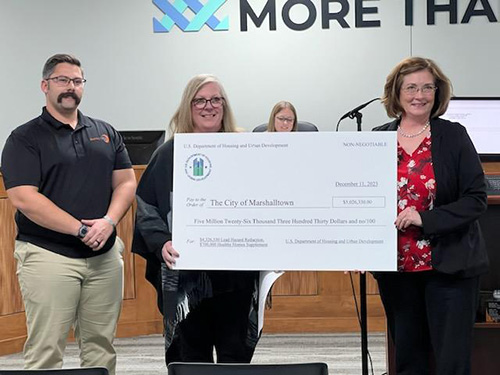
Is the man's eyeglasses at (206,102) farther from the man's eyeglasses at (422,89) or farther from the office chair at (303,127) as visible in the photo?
the office chair at (303,127)

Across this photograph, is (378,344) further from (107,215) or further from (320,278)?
(107,215)

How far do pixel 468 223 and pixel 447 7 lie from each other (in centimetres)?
471

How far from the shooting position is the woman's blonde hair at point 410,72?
2910mm

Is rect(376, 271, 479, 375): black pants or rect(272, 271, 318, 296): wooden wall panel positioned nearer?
rect(376, 271, 479, 375): black pants

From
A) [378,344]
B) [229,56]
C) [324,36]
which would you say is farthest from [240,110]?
[378,344]

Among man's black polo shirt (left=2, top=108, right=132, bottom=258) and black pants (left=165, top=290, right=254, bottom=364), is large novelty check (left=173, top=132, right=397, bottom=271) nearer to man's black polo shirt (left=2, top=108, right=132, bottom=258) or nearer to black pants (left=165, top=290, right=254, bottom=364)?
black pants (left=165, top=290, right=254, bottom=364)

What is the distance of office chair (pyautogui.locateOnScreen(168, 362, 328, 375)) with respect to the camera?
6.91 ft

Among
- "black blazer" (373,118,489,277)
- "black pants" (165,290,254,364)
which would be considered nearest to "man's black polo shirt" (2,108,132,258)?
"black pants" (165,290,254,364)

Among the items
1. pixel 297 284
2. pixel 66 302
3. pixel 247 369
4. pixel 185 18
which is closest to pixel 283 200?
pixel 247 369

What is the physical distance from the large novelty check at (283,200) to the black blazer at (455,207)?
6.9 inches

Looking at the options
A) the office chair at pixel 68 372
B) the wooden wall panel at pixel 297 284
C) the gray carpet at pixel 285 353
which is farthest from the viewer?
the wooden wall panel at pixel 297 284

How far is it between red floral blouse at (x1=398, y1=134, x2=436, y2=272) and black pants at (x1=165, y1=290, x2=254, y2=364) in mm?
617

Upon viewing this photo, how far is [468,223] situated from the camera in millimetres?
2816

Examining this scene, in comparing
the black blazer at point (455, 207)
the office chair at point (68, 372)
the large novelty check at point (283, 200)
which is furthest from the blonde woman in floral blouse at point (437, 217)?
the office chair at point (68, 372)
